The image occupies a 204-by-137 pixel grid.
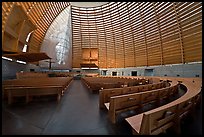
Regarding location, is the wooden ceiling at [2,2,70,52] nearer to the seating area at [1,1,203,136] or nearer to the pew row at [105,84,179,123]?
the seating area at [1,1,203,136]

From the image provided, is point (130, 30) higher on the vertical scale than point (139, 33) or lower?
higher

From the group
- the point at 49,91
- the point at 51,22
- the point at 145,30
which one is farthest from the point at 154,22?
the point at 49,91

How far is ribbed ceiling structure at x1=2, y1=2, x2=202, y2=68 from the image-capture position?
1456 centimetres

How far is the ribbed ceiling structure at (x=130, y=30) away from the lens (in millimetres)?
14562


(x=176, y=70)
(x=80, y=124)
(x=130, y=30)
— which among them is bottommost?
(x=80, y=124)

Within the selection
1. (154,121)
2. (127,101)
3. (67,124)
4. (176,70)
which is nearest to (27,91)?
(67,124)

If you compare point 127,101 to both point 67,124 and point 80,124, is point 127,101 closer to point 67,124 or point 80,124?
point 80,124

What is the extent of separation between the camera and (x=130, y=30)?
23.1 metres

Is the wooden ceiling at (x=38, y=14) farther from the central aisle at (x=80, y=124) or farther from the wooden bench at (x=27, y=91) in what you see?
the central aisle at (x=80, y=124)

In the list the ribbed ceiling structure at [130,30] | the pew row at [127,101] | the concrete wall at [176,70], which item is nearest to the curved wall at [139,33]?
the ribbed ceiling structure at [130,30]

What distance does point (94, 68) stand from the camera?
103 ft

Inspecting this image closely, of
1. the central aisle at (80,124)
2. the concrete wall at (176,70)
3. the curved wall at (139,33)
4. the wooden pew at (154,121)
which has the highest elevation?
the curved wall at (139,33)

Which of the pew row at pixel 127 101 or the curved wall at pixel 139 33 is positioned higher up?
the curved wall at pixel 139 33

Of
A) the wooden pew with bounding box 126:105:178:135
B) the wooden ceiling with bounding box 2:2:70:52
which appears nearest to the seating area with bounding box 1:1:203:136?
the wooden pew with bounding box 126:105:178:135
